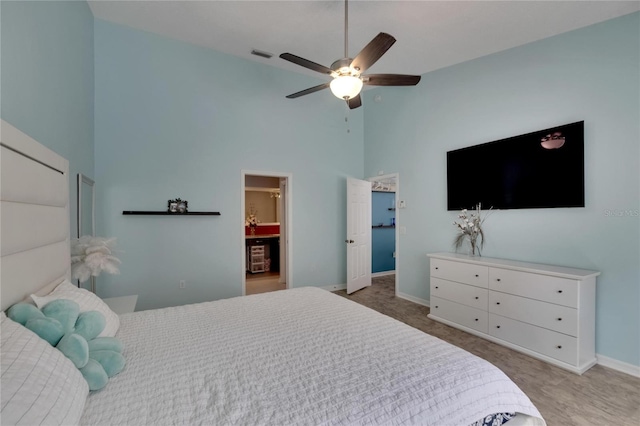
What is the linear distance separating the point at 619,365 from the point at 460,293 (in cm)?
135

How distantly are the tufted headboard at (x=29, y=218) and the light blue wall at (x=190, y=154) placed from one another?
184 cm

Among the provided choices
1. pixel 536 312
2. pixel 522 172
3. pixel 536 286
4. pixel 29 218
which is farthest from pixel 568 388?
pixel 29 218

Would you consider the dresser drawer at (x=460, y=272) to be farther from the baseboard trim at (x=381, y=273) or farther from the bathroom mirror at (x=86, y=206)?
the bathroom mirror at (x=86, y=206)

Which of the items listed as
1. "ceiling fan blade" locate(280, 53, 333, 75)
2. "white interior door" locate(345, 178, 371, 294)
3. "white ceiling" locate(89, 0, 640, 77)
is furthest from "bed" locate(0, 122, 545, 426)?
"white interior door" locate(345, 178, 371, 294)

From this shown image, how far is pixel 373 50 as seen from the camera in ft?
6.81

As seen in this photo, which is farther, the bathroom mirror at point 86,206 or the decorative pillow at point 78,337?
the bathroom mirror at point 86,206

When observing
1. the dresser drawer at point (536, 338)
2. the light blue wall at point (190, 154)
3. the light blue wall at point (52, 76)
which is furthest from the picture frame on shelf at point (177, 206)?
the dresser drawer at point (536, 338)

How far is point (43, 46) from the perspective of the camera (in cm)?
184

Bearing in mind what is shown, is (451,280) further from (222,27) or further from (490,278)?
(222,27)

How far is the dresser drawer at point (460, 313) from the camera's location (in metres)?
3.13

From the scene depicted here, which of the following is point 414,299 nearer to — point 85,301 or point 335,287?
point 335,287

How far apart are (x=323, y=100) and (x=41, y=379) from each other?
4874 mm

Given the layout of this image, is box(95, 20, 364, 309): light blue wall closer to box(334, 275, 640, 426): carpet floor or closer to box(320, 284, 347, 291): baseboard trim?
box(320, 284, 347, 291): baseboard trim

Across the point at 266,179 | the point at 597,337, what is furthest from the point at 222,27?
the point at 597,337
